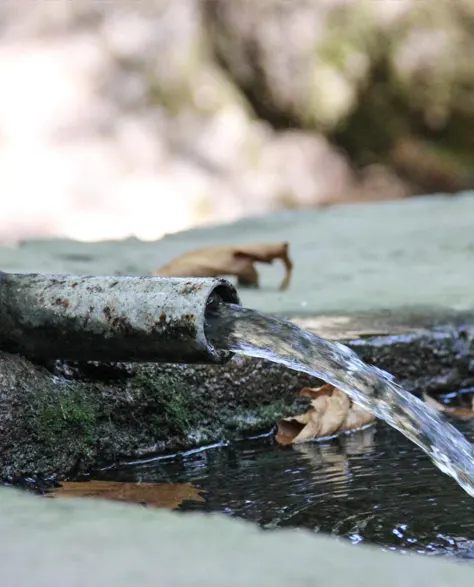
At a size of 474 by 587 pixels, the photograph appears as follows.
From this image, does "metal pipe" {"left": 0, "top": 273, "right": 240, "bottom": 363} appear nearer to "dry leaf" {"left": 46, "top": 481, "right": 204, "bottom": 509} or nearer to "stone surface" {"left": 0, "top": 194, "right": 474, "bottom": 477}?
"stone surface" {"left": 0, "top": 194, "right": 474, "bottom": 477}

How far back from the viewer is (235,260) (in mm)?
3035

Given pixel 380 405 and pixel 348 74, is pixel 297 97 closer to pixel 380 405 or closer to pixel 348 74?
pixel 348 74

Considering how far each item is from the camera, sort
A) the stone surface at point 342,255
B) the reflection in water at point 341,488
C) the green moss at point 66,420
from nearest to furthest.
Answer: the reflection in water at point 341,488
the green moss at point 66,420
the stone surface at point 342,255

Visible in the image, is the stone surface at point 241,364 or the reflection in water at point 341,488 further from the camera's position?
the stone surface at point 241,364

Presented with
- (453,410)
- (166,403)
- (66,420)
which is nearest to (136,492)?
(66,420)

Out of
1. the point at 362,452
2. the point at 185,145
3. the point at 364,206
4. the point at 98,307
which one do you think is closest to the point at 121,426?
the point at 98,307

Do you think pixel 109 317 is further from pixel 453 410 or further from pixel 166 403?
pixel 453 410

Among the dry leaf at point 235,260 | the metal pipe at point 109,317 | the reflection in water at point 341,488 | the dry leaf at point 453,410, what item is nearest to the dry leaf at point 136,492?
the reflection in water at point 341,488

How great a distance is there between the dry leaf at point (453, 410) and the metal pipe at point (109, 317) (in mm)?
671

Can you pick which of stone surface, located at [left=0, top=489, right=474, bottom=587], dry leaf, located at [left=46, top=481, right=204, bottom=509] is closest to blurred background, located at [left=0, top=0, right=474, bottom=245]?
dry leaf, located at [left=46, top=481, right=204, bottom=509]

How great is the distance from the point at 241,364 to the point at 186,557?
1.07 m

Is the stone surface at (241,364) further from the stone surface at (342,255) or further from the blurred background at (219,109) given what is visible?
the blurred background at (219,109)

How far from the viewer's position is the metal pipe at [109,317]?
1.67 meters

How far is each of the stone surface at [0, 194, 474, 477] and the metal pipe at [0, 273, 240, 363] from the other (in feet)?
0.22
